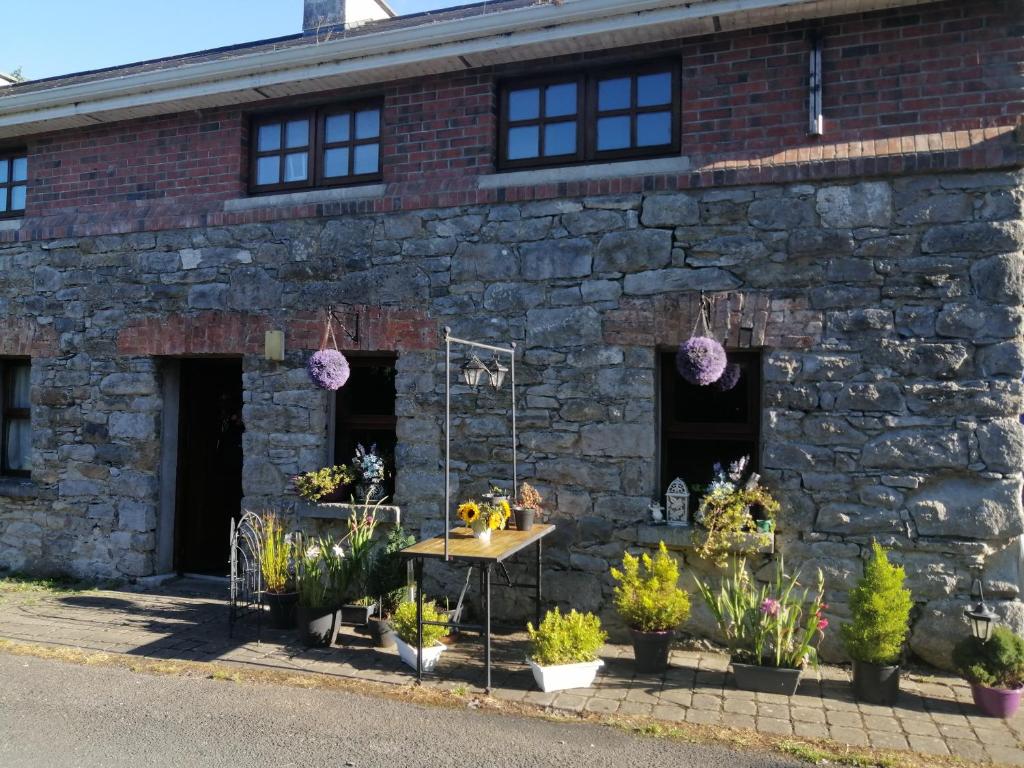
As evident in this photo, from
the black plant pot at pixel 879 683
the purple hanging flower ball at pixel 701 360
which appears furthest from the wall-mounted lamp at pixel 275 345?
the black plant pot at pixel 879 683

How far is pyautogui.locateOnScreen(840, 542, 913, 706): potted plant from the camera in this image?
5.14 meters

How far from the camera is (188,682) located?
18.4 feet

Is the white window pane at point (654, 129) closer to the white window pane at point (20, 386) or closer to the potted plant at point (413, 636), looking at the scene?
the potted plant at point (413, 636)

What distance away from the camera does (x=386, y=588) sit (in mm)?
6359

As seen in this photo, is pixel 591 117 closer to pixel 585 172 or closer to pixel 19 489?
pixel 585 172

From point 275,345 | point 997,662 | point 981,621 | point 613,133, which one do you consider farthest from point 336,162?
point 997,662

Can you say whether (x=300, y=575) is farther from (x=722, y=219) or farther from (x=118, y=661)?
(x=722, y=219)

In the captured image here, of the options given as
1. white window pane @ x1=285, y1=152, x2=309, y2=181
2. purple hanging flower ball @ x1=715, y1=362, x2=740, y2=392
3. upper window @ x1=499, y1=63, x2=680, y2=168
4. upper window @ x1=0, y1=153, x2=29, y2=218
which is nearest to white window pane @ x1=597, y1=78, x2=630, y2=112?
upper window @ x1=499, y1=63, x2=680, y2=168

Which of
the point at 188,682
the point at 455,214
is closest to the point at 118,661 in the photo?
the point at 188,682

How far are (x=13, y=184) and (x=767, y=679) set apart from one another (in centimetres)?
915

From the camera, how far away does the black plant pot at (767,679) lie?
5308mm

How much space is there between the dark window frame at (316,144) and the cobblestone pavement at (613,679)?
13.2ft

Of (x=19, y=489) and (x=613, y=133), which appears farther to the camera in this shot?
(x=19, y=489)

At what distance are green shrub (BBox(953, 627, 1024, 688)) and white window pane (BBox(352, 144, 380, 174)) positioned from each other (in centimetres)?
609
